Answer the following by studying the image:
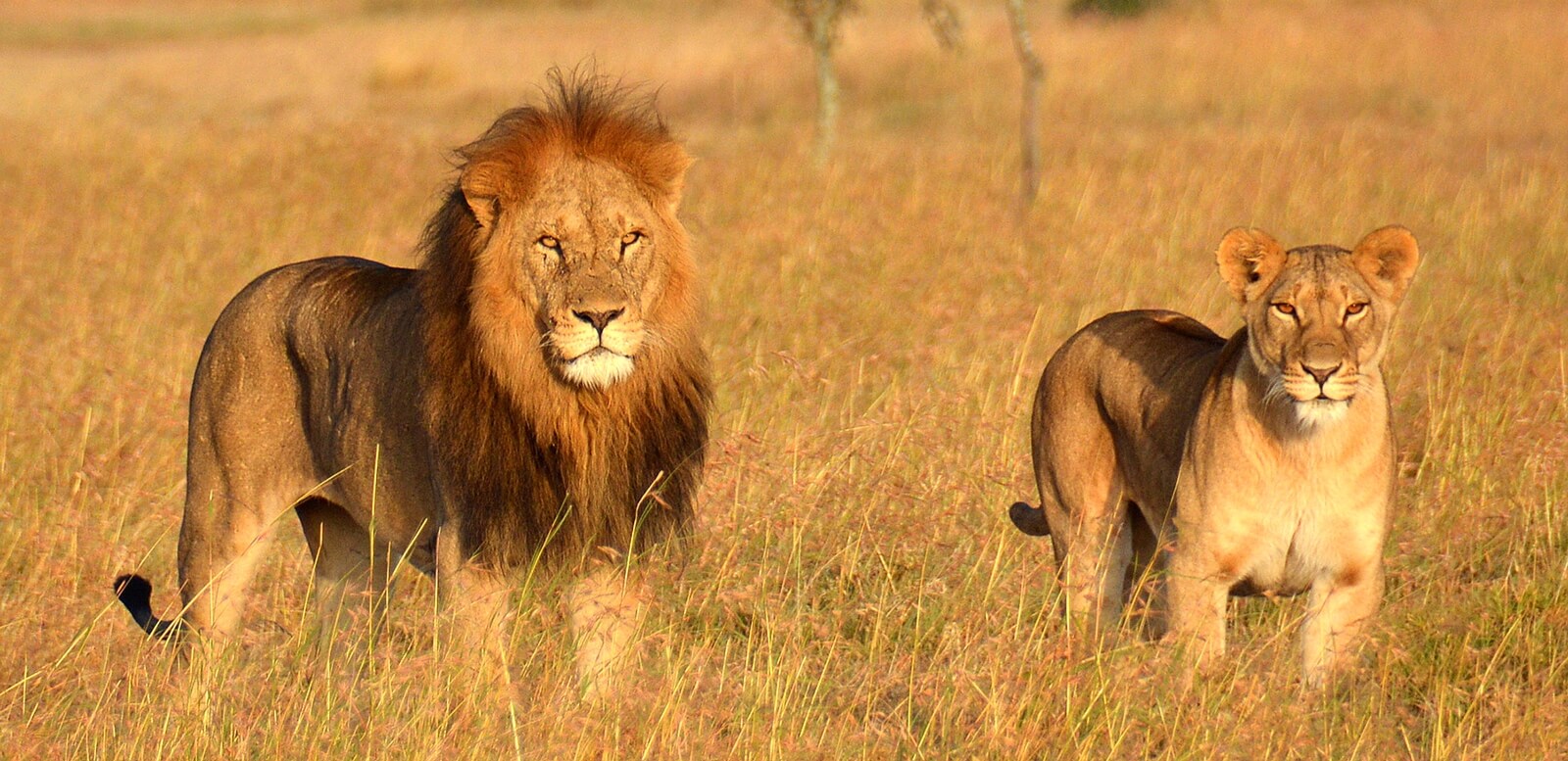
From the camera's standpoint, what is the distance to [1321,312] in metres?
3.92

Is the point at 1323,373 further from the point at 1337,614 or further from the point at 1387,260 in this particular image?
the point at 1337,614

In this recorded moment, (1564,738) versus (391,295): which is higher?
(391,295)

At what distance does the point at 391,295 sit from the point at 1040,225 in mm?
6029

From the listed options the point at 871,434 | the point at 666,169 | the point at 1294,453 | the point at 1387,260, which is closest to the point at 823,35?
the point at 871,434

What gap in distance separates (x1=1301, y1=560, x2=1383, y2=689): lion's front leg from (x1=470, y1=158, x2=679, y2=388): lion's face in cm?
157

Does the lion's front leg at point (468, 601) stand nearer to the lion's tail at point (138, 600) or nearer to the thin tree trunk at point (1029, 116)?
the lion's tail at point (138, 600)

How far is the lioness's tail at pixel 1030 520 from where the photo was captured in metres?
4.77

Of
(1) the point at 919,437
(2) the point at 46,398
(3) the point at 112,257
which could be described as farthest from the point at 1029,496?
(3) the point at 112,257

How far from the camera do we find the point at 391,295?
4594 millimetres

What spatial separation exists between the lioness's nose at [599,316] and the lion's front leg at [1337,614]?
5.40ft

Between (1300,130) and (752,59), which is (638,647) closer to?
(1300,130)

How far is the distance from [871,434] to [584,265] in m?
1.90

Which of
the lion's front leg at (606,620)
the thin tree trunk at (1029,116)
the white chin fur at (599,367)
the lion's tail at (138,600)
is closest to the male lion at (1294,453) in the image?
the lion's front leg at (606,620)

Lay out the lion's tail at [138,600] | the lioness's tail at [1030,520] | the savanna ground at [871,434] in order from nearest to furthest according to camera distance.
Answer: the savanna ground at [871,434]
the lion's tail at [138,600]
the lioness's tail at [1030,520]
